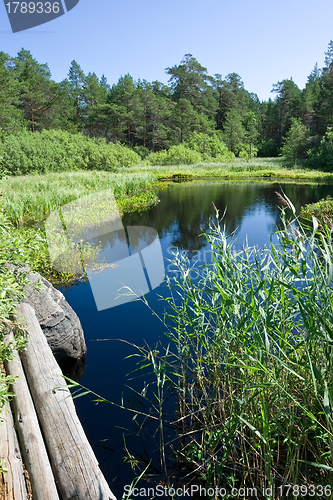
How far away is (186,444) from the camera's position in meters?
2.23

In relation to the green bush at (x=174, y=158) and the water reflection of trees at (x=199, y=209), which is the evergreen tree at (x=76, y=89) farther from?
the water reflection of trees at (x=199, y=209)

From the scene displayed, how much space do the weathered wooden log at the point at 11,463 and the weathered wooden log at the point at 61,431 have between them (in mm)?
160

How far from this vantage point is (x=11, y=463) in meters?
1.43

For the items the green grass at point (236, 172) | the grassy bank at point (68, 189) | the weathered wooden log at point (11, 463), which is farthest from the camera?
the green grass at point (236, 172)

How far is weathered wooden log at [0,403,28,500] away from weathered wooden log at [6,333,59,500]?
0.04 metres

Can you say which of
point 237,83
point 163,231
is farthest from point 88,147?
point 237,83

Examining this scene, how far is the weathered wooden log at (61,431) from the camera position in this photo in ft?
4.75

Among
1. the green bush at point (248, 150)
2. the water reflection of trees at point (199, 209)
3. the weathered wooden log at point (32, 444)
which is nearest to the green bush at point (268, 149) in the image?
the green bush at point (248, 150)

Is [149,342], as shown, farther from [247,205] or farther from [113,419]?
[247,205]

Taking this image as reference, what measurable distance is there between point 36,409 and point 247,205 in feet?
40.5

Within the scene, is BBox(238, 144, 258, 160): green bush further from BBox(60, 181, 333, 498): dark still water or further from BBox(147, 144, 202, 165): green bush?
BBox(60, 181, 333, 498): dark still water

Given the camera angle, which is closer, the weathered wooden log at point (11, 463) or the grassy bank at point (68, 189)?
the weathered wooden log at point (11, 463)

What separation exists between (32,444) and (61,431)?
0.16 m

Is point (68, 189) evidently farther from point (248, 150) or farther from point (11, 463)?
point (248, 150)
